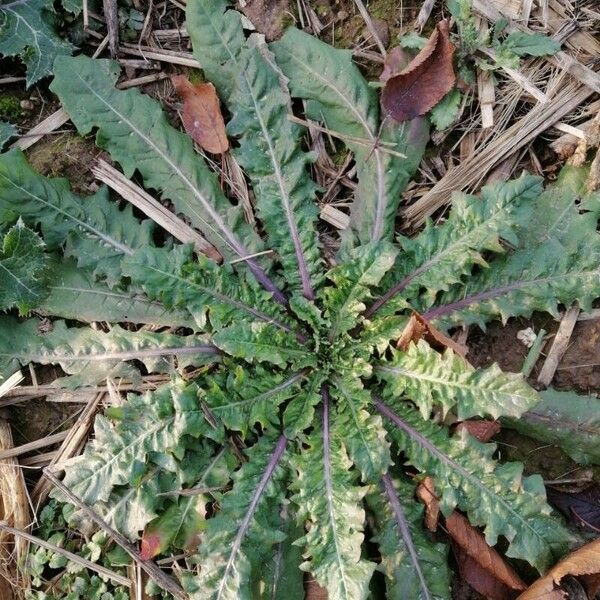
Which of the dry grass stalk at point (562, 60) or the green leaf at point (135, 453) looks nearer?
the green leaf at point (135, 453)

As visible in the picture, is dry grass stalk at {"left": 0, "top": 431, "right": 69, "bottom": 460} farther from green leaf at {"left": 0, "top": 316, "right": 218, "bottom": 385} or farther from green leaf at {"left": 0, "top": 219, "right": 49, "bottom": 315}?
green leaf at {"left": 0, "top": 219, "right": 49, "bottom": 315}

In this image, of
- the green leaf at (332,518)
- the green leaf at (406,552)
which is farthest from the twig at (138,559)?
the green leaf at (406,552)

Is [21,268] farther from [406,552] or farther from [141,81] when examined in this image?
[406,552]

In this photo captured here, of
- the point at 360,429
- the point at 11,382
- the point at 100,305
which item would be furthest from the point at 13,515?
the point at 360,429

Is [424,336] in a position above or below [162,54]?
below

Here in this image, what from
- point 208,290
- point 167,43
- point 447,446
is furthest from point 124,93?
point 447,446

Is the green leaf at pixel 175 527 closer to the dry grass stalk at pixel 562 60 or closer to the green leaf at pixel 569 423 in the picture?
the green leaf at pixel 569 423

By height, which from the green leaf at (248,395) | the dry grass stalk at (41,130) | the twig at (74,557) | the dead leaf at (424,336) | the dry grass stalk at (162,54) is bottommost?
the twig at (74,557)
